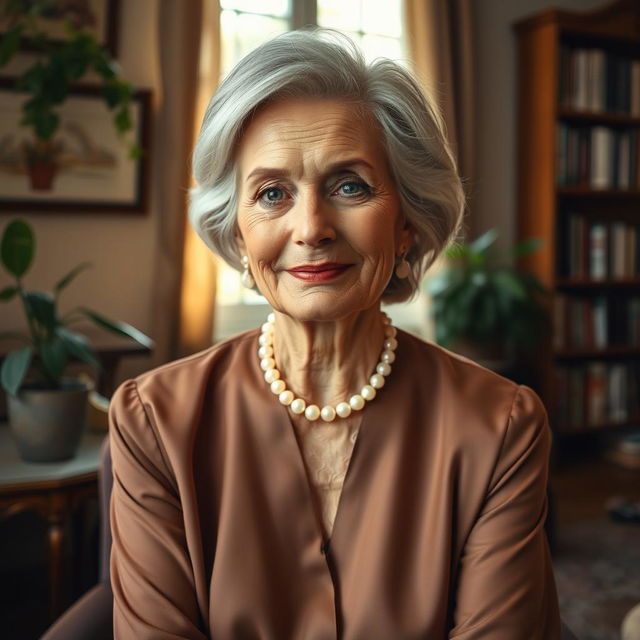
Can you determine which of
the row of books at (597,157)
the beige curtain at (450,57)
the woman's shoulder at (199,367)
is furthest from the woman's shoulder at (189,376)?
the row of books at (597,157)

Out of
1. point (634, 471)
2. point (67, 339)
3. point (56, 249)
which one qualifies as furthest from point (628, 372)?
point (67, 339)

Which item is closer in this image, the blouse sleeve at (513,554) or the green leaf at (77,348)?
the blouse sleeve at (513,554)

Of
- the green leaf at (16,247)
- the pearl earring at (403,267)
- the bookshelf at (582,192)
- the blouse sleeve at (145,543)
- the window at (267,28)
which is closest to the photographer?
the blouse sleeve at (145,543)

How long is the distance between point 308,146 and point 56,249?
A: 229 cm

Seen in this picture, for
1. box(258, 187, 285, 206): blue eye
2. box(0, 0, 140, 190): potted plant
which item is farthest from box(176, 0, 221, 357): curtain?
box(258, 187, 285, 206): blue eye

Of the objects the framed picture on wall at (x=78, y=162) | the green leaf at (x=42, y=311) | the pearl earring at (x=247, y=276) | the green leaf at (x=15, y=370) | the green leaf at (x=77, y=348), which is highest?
the framed picture on wall at (x=78, y=162)

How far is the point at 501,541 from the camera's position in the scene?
44.1 inches

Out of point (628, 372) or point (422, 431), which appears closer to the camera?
point (422, 431)

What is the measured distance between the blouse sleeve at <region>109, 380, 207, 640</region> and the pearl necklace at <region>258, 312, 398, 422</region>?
0.21 meters

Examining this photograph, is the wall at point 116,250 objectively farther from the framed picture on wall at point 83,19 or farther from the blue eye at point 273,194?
the blue eye at point 273,194

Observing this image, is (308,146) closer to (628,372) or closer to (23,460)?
(23,460)

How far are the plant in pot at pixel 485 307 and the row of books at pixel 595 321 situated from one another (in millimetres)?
283

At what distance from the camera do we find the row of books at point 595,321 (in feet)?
14.0

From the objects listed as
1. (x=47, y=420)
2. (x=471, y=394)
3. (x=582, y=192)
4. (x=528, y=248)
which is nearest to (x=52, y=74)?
(x=47, y=420)
